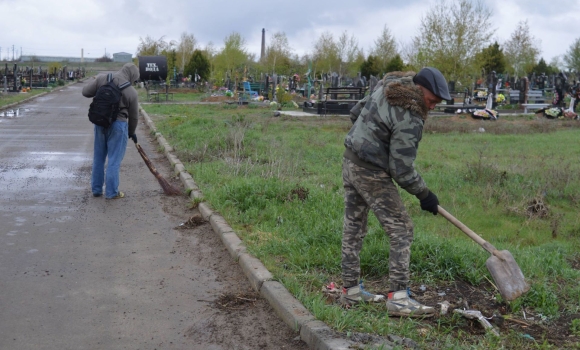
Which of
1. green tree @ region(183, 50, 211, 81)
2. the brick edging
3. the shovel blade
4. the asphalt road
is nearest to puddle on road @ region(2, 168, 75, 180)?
the asphalt road

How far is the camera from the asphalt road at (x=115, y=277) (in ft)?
14.5

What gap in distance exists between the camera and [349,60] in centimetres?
6159

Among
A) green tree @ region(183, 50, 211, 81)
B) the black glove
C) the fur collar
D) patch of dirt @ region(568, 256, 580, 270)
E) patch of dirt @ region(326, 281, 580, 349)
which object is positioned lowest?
patch of dirt @ region(326, 281, 580, 349)

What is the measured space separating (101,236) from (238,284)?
6.97 ft

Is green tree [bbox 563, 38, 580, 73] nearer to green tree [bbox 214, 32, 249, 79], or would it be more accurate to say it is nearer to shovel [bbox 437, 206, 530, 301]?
green tree [bbox 214, 32, 249, 79]

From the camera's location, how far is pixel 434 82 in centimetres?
444

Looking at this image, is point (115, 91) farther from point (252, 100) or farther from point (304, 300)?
point (252, 100)

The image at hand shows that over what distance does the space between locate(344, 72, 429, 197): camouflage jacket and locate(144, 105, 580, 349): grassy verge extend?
1037mm

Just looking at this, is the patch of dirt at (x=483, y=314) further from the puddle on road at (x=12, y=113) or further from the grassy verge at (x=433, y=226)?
the puddle on road at (x=12, y=113)

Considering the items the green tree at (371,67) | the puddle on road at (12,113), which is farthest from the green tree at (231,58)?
the puddle on road at (12,113)

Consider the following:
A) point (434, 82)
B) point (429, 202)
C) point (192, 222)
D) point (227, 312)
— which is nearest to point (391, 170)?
point (429, 202)

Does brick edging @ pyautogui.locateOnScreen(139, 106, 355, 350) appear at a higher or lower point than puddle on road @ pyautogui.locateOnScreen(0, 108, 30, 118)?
lower

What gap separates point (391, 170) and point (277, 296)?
1331mm

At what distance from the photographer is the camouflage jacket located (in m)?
4.41
